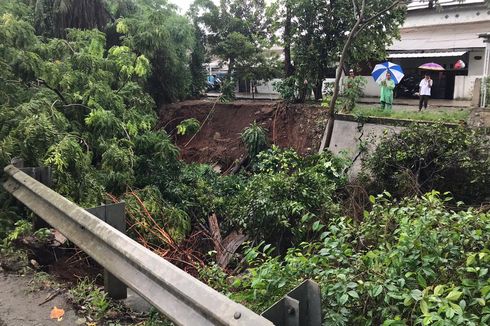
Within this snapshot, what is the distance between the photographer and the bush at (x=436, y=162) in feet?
27.3

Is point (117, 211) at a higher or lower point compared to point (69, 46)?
lower

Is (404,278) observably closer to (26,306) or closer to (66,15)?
(26,306)

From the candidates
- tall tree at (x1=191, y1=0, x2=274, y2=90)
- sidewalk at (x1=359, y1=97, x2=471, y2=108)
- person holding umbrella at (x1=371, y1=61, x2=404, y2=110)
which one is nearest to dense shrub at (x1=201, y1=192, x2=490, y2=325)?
person holding umbrella at (x1=371, y1=61, x2=404, y2=110)

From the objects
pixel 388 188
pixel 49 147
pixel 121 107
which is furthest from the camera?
pixel 388 188

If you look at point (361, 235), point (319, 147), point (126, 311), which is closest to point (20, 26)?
point (126, 311)

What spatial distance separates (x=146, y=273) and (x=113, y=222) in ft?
2.85

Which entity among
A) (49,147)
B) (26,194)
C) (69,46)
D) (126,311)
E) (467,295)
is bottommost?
(126,311)

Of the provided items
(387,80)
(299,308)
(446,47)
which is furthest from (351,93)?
(446,47)

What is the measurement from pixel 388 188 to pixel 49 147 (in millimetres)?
6911

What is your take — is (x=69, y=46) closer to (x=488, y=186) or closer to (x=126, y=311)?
(x=126, y=311)

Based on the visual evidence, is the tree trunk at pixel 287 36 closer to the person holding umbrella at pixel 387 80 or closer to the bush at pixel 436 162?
the person holding umbrella at pixel 387 80

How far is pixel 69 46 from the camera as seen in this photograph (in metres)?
7.82

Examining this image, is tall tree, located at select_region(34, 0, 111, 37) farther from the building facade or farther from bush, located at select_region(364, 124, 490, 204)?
the building facade

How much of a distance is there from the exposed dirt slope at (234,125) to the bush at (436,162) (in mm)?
3844
